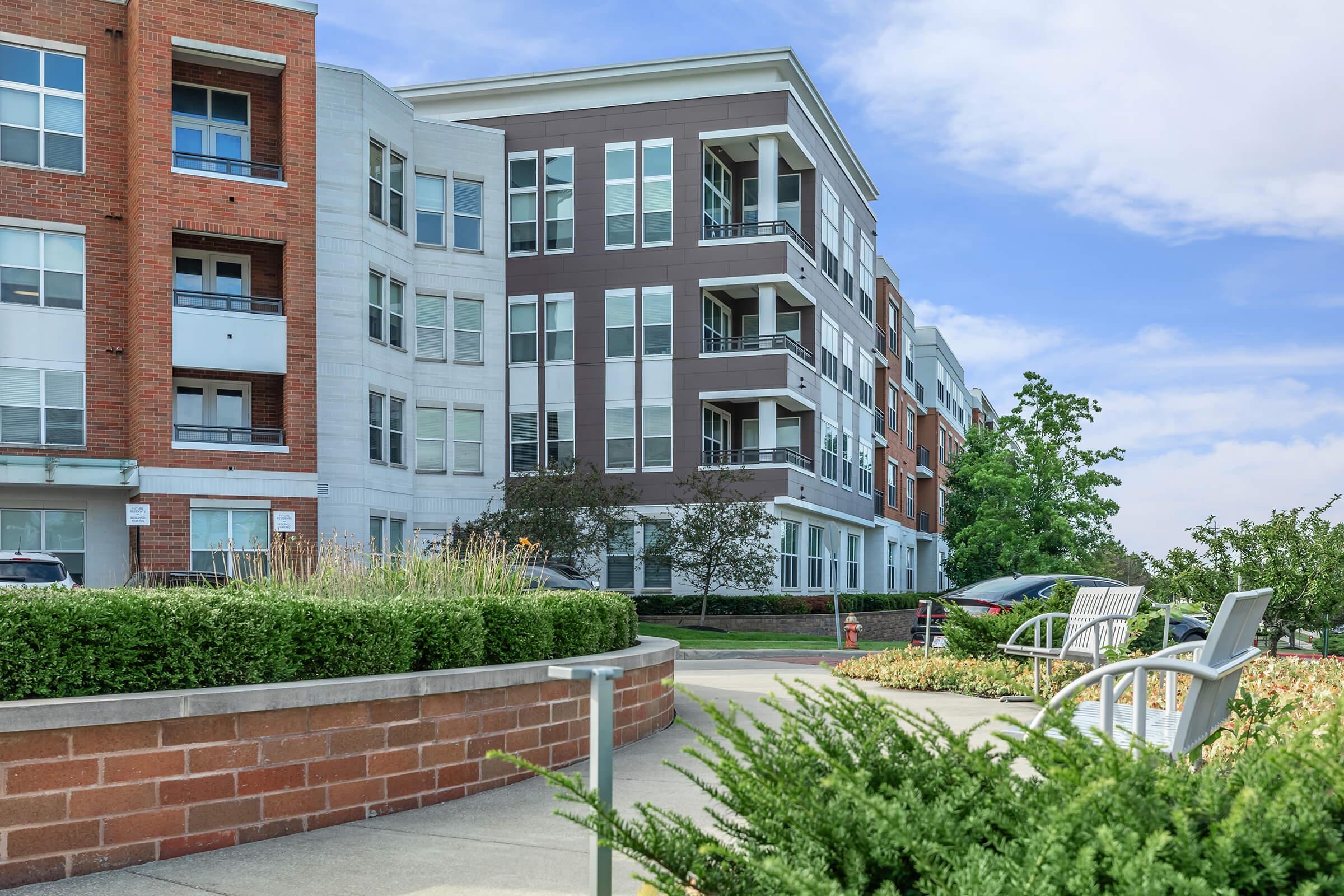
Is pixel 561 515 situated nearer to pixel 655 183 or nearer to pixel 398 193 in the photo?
pixel 398 193

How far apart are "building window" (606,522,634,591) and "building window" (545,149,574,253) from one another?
28.9 feet

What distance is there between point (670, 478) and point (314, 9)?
50.6ft

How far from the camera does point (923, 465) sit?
68.0 meters

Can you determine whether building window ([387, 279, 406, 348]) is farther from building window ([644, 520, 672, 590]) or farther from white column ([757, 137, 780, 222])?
white column ([757, 137, 780, 222])

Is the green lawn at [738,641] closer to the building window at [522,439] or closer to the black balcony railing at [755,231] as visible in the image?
the building window at [522,439]

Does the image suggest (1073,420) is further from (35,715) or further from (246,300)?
(35,715)

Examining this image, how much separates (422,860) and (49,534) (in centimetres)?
2565

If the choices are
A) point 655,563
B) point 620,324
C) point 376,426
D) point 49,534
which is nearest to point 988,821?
point 49,534

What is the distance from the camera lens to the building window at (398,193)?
110ft

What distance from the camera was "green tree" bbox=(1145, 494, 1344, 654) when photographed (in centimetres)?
1620

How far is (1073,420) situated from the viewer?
145 ft

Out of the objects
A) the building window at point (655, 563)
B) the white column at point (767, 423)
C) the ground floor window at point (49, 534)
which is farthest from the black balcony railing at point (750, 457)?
the ground floor window at point (49, 534)

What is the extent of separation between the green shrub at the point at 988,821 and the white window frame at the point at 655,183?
32.8 metres

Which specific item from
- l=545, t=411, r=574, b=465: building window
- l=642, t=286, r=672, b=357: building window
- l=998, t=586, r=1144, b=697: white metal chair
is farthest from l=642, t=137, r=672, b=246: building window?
l=998, t=586, r=1144, b=697: white metal chair
